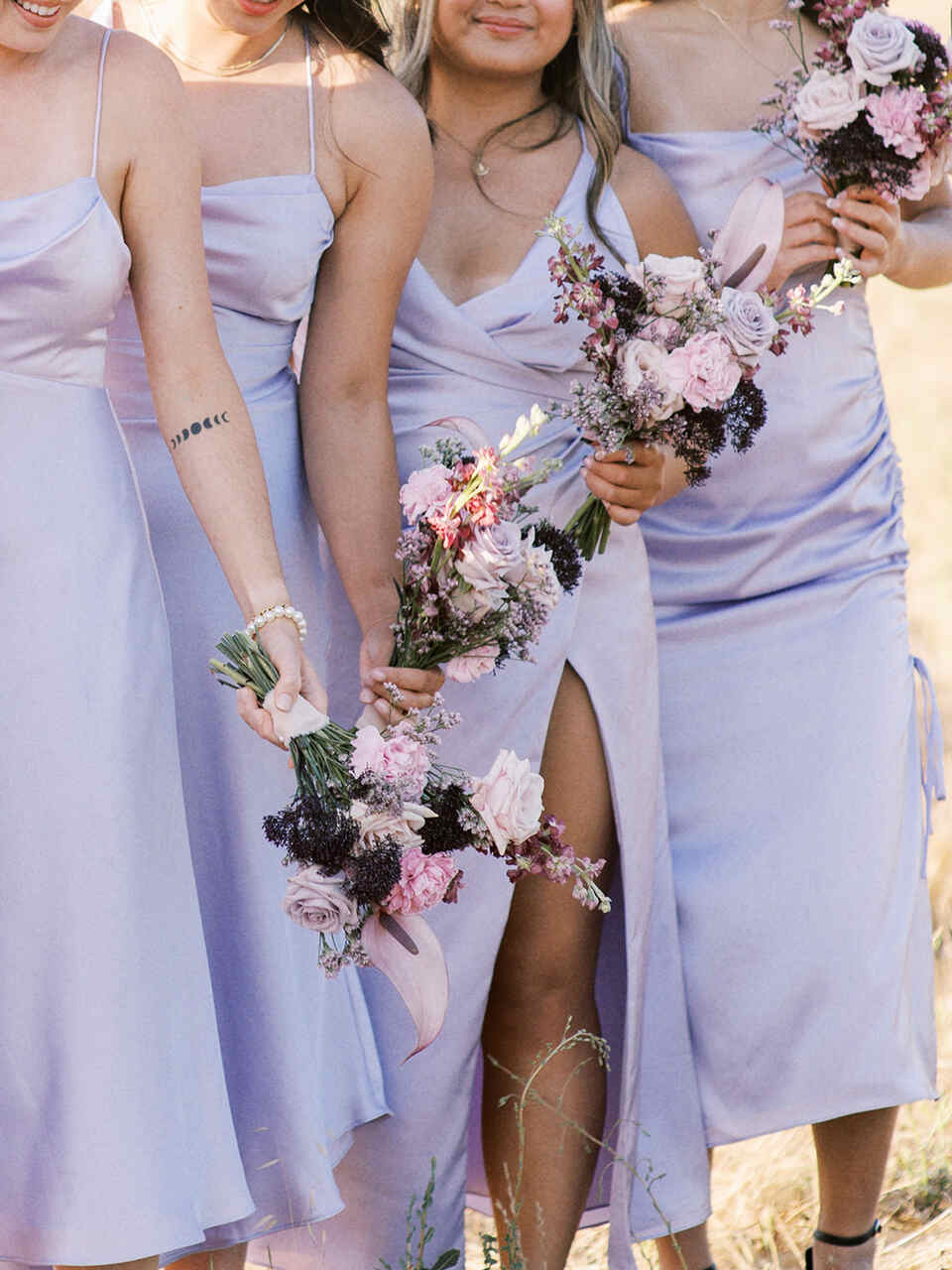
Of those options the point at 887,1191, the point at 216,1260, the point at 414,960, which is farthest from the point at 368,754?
the point at 887,1191

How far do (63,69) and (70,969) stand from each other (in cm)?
148

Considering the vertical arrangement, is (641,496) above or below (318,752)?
above

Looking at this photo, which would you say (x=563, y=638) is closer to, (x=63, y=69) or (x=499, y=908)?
(x=499, y=908)

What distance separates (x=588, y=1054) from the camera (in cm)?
416

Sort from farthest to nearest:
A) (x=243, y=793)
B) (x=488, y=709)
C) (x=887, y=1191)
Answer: (x=887, y=1191) < (x=488, y=709) < (x=243, y=793)

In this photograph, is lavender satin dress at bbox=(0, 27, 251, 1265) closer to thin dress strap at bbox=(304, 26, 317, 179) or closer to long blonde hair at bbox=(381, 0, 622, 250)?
thin dress strap at bbox=(304, 26, 317, 179)

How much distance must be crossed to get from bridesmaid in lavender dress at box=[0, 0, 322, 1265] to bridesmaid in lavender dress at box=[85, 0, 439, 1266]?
0.35 m

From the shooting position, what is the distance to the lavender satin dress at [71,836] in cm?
304

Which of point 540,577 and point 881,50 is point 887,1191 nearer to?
point 540,577

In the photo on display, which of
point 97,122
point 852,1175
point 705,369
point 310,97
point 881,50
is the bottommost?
point 852,1175

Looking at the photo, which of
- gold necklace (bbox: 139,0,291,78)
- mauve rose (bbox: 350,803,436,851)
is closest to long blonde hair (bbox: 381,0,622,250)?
gold necklace (bbox: 139,0,291,78)

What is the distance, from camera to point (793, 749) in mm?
4438

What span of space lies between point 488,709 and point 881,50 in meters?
1.59

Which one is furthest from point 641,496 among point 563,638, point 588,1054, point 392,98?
point 588,1054
